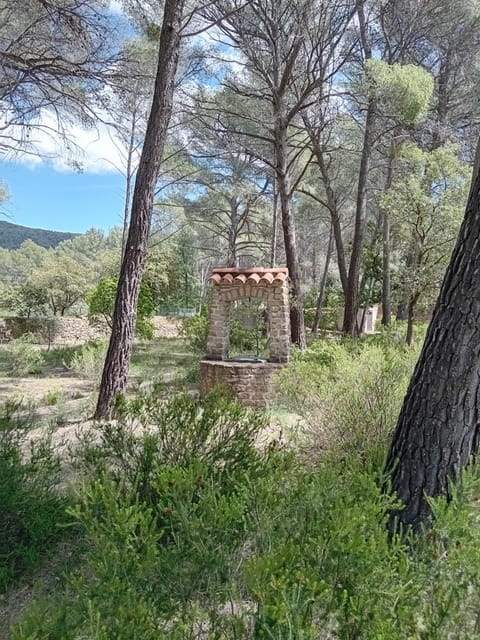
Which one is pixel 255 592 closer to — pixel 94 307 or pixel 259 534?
pixel 259 534

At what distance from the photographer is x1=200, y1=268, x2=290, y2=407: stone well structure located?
6.52 metres

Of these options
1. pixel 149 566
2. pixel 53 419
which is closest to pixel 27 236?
pixel 53 419

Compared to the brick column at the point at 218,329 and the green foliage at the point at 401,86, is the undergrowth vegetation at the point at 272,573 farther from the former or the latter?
the green foliage at the point at 401,86

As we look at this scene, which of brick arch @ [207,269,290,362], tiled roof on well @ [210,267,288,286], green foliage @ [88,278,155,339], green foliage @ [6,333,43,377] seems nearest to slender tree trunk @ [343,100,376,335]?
brick arch @ [207,269,290,362]

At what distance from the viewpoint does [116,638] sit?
3.08 ft

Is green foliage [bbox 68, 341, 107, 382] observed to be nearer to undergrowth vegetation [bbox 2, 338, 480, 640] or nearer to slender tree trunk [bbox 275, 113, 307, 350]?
slender tree trunk [bbox 275, 113, 307, 350]

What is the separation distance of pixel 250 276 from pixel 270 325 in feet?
2.62

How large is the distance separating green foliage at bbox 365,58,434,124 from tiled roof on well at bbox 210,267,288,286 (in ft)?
11.3

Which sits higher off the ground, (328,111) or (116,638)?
(328,111)

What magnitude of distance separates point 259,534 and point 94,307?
33.4ft

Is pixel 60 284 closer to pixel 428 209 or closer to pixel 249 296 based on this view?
pixel 249 296

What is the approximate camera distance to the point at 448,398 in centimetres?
186

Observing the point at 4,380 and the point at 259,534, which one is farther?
the point at 4,380

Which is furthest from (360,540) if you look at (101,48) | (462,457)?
(101,48)
